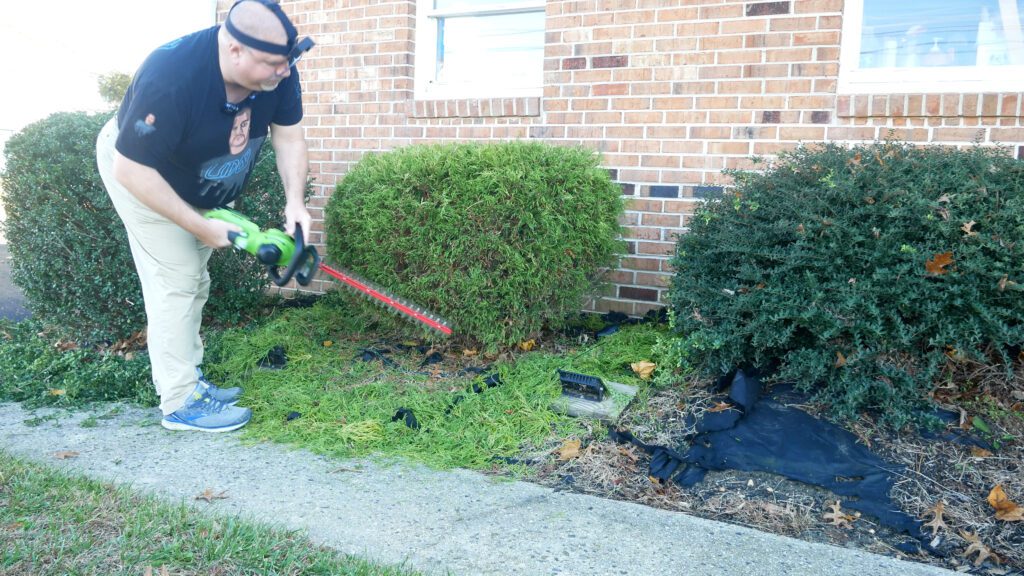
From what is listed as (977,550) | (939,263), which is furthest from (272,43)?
(977,550)

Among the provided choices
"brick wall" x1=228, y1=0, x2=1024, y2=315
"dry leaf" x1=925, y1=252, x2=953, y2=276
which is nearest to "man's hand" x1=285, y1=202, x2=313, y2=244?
"brick wall" x1=228, y1=0, x2=1024, y2=315

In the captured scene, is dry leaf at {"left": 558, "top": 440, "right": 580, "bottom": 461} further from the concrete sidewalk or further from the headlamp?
the headlamp

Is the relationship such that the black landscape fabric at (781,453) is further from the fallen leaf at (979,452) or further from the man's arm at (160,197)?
the man's arm at (160,197)

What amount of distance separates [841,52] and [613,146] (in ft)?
4.76

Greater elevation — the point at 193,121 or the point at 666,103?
the point at 666,103

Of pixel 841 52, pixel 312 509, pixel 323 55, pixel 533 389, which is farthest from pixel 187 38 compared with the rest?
pixel 841 52

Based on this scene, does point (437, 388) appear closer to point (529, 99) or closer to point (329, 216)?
point (329, 216)

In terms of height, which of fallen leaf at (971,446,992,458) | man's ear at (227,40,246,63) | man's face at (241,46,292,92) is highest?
man's ear at (227,40,246,63)

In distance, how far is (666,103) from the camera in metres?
4.65

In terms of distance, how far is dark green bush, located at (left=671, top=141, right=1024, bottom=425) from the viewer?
288 cm

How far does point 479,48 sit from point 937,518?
4386 millimetres

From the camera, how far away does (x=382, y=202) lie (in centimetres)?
402

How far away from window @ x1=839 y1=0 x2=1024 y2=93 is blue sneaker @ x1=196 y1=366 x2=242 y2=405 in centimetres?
381

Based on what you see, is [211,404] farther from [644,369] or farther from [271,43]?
[644,369]
